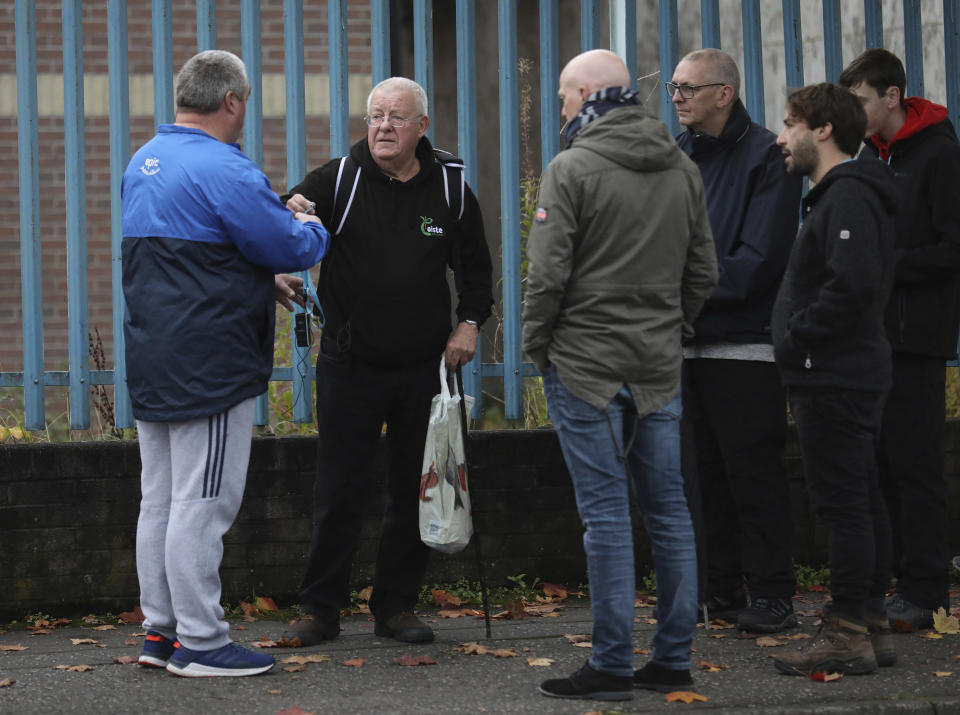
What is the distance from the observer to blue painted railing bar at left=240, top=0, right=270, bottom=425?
6469mm

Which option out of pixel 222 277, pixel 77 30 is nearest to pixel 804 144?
pixel 222 277

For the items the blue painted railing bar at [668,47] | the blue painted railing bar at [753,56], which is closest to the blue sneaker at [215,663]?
the blue painted railing bar at [668,47]

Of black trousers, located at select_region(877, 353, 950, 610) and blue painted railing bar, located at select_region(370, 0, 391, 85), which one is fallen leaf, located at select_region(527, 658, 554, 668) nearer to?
black trousers, located at select_region(877, 353, 950, 610)

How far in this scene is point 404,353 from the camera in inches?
212

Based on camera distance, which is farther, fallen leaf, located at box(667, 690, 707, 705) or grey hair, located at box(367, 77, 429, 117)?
grey hair, located at box(367, 77, 429, 117)

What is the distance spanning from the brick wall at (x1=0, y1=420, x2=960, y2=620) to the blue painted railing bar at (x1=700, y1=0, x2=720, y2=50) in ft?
6.82

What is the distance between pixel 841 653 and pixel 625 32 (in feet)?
11.5

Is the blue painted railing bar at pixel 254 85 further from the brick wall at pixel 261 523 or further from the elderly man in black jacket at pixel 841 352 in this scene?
the elderly man in black jacket at pixel 841 352

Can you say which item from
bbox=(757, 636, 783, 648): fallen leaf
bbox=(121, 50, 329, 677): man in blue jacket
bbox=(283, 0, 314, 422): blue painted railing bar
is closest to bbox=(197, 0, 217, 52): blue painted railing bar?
bbox=(283, 0, 314, 422): blue painted railing bar

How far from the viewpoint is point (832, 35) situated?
23.3ft

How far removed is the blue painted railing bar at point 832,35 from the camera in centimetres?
705

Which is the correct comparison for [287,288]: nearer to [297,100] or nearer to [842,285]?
[297,100]

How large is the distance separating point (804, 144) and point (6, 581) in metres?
3.83

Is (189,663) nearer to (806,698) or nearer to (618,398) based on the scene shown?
(618,398)
